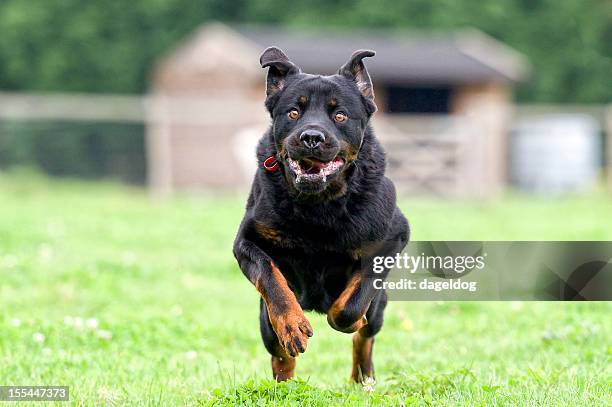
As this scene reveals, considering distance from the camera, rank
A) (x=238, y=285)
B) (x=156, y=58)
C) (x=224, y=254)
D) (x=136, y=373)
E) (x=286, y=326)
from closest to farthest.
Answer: (x=286, y=326) < (x=136, y=373) < (x=238, y=285) < (x=224, y=254) < (x=156, y=58)

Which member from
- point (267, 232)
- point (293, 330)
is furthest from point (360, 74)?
point (293, 330)

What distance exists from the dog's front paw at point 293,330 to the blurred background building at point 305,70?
715 inches

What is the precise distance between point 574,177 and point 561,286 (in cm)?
2129

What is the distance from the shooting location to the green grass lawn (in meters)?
5.12

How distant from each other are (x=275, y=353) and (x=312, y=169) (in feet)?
3.81

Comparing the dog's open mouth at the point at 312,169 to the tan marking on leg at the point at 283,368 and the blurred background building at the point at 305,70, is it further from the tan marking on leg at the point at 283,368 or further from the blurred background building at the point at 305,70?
the blurred background building at the point at 305,70

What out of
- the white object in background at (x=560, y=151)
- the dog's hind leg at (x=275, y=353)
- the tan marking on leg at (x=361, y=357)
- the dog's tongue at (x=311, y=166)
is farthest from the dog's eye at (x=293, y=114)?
the white object in background at (x=560, y=151)

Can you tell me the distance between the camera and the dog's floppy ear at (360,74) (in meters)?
5.48

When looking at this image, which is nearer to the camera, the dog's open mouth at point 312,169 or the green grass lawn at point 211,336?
the dog's open mouth at point 312,169

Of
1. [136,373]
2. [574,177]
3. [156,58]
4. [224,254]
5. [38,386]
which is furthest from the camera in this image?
[156,58]

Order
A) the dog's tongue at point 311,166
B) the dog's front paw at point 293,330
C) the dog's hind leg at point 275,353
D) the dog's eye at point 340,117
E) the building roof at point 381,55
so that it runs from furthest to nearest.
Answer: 1. the building roof at point 381,55
2. the dog's hind leg at point 275,353
3. the dog's eye at point 340,117
4. the dog's tongue at point 311,166
5. the dog's front paw at point 293,330

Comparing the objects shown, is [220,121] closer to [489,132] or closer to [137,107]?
[137,107]

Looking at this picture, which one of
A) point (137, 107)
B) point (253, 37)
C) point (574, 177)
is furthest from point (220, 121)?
point (574, 177)

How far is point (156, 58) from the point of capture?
3762 cm
